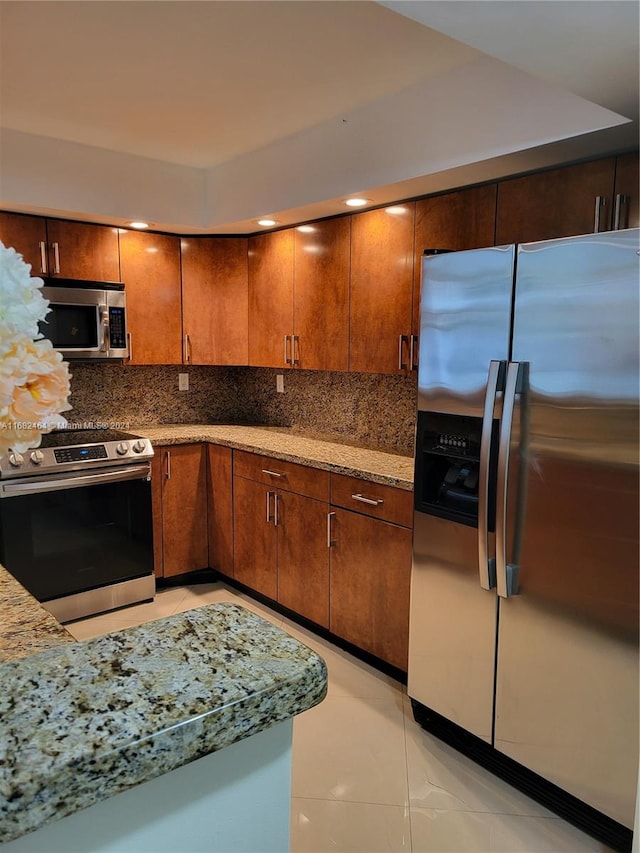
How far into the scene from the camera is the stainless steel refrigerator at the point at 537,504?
1.76 meters

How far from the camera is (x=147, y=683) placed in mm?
616

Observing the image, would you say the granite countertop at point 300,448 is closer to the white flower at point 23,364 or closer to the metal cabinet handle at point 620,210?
the metal cabinet handle at point 620,210

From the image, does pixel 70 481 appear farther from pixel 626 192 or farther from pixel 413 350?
pixel 626 192

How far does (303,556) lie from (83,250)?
6.86ft

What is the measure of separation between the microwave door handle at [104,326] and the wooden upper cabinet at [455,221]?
1.77 meters

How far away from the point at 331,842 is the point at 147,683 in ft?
5.41

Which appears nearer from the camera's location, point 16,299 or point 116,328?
point 16,299

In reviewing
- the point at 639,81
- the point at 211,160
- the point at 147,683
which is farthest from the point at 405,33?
the point at 147,683

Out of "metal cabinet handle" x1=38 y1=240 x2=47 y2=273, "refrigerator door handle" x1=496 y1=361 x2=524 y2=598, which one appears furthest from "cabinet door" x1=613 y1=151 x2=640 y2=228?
"metal cabinet handle" x1=38 y1=240 x2=47 y2=273

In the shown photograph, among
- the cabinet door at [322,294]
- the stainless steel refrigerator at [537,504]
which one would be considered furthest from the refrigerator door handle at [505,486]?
the cabinet door at [322,294]

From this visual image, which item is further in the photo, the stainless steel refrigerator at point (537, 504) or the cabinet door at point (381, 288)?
the cabinet door at point (381, 288)

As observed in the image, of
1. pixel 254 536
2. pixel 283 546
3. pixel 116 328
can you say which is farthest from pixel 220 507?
pixel 116 328

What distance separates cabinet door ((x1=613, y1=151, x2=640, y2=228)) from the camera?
210cm

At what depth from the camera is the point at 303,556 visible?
124 inches
